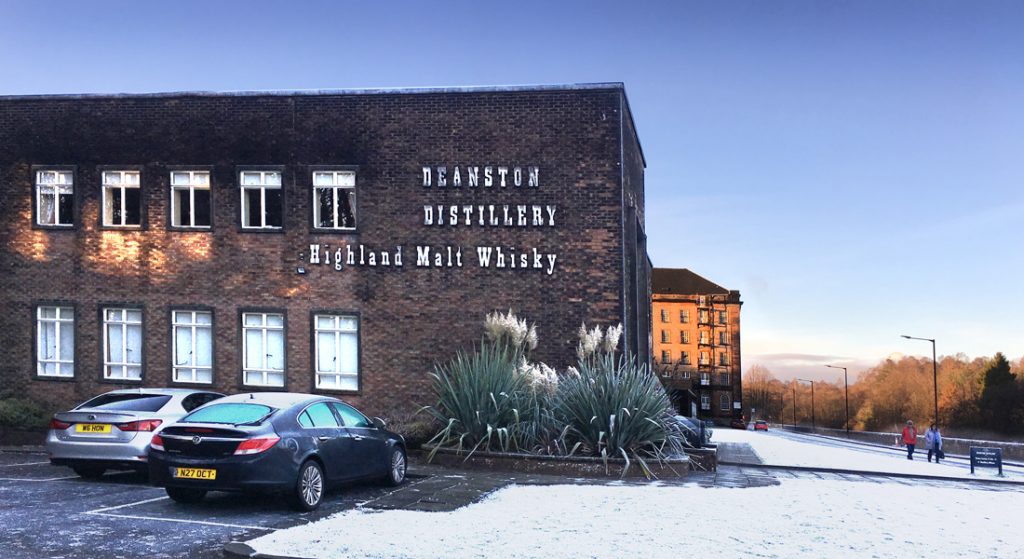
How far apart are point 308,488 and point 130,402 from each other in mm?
4316

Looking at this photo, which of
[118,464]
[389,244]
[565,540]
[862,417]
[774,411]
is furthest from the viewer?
[774,411]

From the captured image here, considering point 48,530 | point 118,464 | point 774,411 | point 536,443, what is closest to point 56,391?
point 118,464

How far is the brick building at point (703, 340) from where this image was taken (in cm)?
11225

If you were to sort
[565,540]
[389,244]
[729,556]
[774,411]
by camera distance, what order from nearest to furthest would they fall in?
[729,556] < [565,540] < [389,244] < [774,411]

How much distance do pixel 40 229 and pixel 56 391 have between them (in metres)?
3.85

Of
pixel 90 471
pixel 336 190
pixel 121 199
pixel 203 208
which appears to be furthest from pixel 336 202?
pixel 90 471

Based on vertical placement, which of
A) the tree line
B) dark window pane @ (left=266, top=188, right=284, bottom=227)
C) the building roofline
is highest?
the building roofline

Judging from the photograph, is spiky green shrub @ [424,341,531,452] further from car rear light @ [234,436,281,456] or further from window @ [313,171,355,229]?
window @ [313,171,355,229]

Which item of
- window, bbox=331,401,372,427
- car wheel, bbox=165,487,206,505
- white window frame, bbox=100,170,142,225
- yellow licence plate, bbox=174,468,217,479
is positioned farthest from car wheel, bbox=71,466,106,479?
white window frame, bbox=100,170,142,225

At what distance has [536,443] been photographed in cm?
1548

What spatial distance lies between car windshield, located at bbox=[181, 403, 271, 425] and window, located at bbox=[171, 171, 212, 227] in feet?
A: 39.7

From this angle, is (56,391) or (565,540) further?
(56,391)

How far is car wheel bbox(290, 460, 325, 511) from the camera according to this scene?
10117 millimetres

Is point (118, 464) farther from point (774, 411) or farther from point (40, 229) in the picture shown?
point (774, 411)
